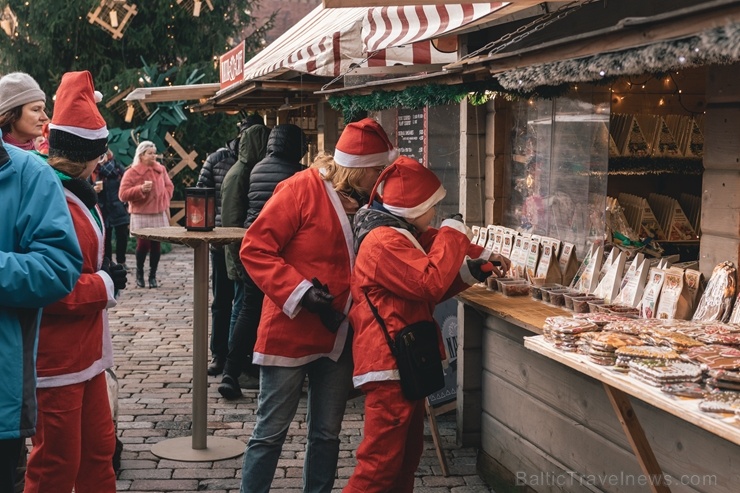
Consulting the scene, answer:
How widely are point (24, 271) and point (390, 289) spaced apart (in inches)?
65.1

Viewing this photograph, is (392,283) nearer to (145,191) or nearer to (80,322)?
(80,322)

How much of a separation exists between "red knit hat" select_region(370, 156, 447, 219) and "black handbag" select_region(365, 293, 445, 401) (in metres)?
0.44

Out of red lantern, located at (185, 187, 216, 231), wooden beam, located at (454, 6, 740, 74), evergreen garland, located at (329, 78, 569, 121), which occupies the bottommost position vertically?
red lantern, located at (185, 187, 216, 231)

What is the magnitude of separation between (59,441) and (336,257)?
1494mm

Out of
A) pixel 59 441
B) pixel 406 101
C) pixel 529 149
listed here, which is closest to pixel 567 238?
pixel 529 149

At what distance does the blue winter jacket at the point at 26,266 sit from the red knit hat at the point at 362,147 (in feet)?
5.25

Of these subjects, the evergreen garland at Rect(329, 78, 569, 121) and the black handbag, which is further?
the evergreen garland at Rect(329, 78, 569, 121)

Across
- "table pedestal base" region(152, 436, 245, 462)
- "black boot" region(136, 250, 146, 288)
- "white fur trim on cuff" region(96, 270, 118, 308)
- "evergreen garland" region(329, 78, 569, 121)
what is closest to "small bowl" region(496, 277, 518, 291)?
"evergreen garland" region(329, 78, 569, 121)

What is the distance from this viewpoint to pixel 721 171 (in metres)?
4.22

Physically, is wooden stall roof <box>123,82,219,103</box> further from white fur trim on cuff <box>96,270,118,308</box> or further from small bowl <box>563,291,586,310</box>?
white fur trim on cuff <box>96,270,118,308</box>

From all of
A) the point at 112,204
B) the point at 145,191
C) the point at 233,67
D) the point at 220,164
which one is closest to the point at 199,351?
the point at 220,164

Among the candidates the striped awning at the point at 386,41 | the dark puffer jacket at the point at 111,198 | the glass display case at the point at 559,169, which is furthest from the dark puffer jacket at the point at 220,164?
the dark puffer jacket at the point at 111,198

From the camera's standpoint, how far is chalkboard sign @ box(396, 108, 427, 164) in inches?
305

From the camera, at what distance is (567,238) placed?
18.9ft
